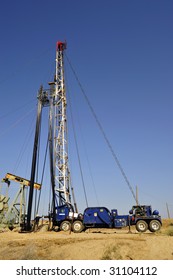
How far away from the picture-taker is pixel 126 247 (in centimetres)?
1034

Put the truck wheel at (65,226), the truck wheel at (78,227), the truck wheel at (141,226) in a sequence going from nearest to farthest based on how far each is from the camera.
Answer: the truck wheel at (141,226) → the truck wheel at (78,227) → the truck wheel at (65,226)

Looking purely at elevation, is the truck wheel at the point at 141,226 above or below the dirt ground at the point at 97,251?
above

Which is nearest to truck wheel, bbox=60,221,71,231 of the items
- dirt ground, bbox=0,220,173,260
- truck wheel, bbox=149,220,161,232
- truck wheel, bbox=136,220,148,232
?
truck wheel, bbox=136,220,148,232

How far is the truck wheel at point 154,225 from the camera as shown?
1916cm

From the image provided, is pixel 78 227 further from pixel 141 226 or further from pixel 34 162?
pixel 34 162

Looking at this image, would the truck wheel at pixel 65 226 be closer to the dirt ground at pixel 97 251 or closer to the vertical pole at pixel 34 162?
the vertical pole at pixel 34 162

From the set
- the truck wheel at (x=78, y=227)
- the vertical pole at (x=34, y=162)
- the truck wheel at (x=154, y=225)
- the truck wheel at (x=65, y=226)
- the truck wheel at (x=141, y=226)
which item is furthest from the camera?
the truck wheel at (x=65, y=226)

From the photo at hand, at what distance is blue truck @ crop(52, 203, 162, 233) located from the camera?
19572mm

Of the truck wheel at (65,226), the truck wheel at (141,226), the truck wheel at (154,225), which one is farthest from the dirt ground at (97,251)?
the truck wheel at (65,226)

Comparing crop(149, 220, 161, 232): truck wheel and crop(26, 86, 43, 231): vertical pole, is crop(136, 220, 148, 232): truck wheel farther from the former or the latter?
crop(26, 86, 43, 231): vertical pole

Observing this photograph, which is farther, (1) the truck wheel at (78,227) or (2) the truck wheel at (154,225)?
(1) the truck wheel at (78,227)

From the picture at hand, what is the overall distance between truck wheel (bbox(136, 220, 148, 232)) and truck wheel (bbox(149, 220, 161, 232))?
0.39 meters

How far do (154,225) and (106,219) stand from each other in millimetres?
3921

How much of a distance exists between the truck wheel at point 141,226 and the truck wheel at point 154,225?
1.27 ft
